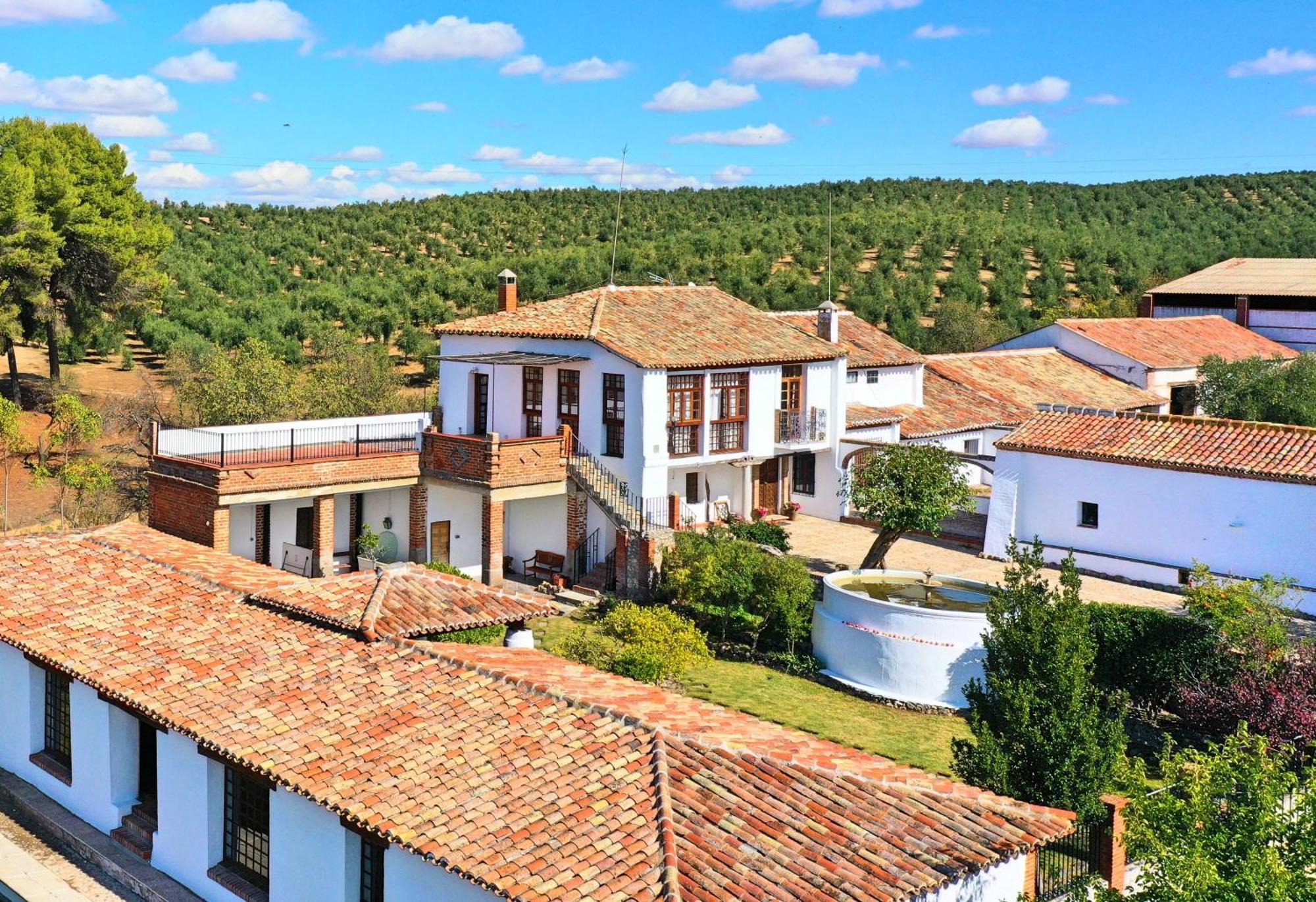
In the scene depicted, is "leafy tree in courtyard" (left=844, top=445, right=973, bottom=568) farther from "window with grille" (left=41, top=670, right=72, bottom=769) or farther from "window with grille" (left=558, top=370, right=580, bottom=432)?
"window with grille" (left=41, top=670, right=72, bottom=769)

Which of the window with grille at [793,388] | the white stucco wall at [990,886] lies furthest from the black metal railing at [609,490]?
the white stucco wall at [990,886]

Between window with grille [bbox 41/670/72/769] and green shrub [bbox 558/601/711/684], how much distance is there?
7428mm

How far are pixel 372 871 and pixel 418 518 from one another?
16728mm

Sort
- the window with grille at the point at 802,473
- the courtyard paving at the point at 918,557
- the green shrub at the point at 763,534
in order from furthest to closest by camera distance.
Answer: the window with grille at the point at 802,473 → the green shrub at the point at 763,534 → the courtyard paving at the point at 918,557

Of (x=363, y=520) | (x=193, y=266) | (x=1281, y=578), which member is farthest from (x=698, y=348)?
(x=193, y=266)

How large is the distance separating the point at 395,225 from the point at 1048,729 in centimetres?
7138

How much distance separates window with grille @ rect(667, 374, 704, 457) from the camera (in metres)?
28.6

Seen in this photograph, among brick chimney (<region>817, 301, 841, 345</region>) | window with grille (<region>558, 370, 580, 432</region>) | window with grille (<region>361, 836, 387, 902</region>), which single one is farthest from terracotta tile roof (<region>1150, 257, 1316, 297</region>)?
window with grille (<region>361, 836, 387, 902</region>)

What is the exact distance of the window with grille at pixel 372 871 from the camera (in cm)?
1221

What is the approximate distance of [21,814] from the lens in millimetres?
16359

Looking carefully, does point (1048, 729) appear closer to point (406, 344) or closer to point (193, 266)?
point (406, 344)

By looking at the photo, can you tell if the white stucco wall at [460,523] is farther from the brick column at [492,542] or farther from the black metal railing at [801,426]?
the black metal railing at [801,426]

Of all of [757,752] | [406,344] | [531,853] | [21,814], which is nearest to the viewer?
[531,853]

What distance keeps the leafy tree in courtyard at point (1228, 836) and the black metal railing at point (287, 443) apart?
1955cm
